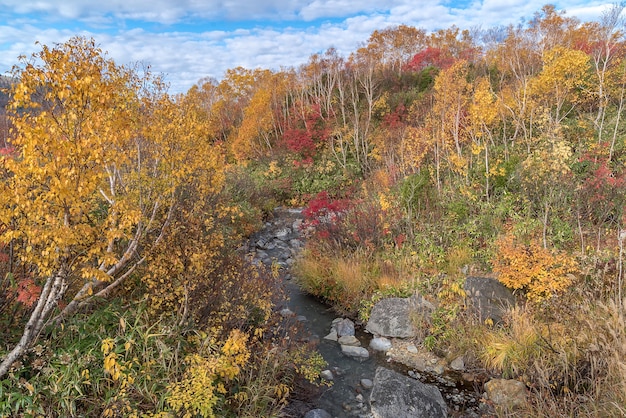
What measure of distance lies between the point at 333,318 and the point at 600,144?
29.0ft

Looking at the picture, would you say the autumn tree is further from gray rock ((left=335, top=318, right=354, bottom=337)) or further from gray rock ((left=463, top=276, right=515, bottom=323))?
gray rock ((left=463, top=276, right=515, bottom=323))

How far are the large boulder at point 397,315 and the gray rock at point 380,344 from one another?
165mm

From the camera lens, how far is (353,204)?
9.33 m

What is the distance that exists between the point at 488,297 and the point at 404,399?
2374mm

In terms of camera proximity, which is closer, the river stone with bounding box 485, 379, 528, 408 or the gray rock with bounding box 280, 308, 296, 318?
the river stone with bounding box 485, 379, 528, 408

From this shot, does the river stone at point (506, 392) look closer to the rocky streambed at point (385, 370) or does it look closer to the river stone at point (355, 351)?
the rocky streambed at point (385, 370)

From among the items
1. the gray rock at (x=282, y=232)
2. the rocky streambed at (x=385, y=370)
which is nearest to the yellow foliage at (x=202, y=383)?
the rocky streambed at (x=385, y=370)

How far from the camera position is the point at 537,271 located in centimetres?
532

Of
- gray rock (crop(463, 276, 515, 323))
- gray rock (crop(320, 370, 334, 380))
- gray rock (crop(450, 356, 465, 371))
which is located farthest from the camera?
gray rock (crop(463, 276, 515, 323))

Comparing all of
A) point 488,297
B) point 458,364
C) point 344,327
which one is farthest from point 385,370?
point 488,297

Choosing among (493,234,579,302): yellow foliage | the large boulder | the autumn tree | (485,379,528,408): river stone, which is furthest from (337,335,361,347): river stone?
the autumn tree

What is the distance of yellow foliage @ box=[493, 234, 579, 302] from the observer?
5.25 m

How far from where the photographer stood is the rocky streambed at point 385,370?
4.32 metres

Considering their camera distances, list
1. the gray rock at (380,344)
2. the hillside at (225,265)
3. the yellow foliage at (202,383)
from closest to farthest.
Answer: the hillside at (225,265) → the yellow foliage at (202,383) → the gray rock at (380,344)
